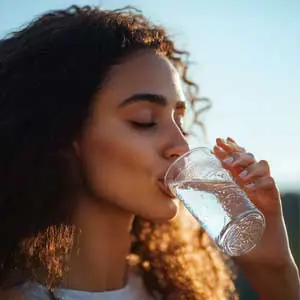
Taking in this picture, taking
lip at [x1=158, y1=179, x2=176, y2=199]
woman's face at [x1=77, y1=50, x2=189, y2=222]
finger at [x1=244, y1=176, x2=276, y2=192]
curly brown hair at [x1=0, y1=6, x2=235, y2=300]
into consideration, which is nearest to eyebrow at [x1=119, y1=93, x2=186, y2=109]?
woman's face at [x1=77, y1=50, x2=189, y2=222]

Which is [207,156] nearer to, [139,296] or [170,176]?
[170,176]

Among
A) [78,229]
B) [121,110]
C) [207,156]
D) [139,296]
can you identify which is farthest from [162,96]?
[139,296]

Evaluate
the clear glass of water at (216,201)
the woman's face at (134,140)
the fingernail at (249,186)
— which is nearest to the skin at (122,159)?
the woman's face at (134,140)

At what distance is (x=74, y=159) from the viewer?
1.90m

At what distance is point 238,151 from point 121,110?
1.11 feet

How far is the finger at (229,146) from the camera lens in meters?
1.92

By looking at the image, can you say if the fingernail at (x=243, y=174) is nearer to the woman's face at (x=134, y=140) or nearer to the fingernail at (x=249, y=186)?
the fingernail at (x=249, y=186)

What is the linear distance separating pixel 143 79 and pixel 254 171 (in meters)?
0.38

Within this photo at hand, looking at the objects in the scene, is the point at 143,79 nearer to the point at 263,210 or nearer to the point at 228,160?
the point at 228,160

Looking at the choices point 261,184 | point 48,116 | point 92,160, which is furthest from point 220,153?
point 48,116

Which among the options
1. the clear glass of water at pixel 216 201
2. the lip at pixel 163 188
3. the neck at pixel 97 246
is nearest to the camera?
the clear glass of water at pixel 216 201

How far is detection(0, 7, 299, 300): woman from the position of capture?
1805mm

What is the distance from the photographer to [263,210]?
2.00 m

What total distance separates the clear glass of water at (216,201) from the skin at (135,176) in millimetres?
106
